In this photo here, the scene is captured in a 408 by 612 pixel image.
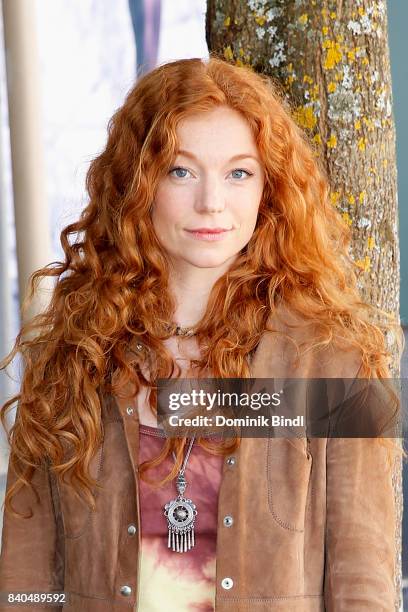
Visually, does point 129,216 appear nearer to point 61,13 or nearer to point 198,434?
point 198,434

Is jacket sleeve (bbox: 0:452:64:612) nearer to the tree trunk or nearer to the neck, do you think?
the neck

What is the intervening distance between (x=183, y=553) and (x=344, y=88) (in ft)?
3.11

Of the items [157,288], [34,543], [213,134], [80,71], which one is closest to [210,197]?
[213,134]

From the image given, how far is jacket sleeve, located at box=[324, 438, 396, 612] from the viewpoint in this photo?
142cm

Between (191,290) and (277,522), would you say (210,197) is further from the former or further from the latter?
(277,522)

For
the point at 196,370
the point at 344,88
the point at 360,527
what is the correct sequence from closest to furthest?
the point at 360,527 → the point at 196,370 → the point at 344,88

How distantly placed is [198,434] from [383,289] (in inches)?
22.7

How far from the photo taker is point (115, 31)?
455 centimetres

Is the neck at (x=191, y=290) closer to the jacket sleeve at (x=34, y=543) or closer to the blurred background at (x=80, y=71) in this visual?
the jacket sleeve at (x=34, y=543)

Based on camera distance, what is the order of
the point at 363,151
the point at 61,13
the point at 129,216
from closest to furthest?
the point at 129,216, the point at 363,151, the point at 61,13

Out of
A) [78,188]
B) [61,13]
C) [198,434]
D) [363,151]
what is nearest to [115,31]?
[61,13]

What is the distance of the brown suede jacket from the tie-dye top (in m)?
0.02

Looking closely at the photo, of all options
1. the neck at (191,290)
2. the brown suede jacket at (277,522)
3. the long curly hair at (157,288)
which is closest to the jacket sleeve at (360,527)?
the brown suede jacket at (277,522)

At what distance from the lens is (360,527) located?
1.42 metres
